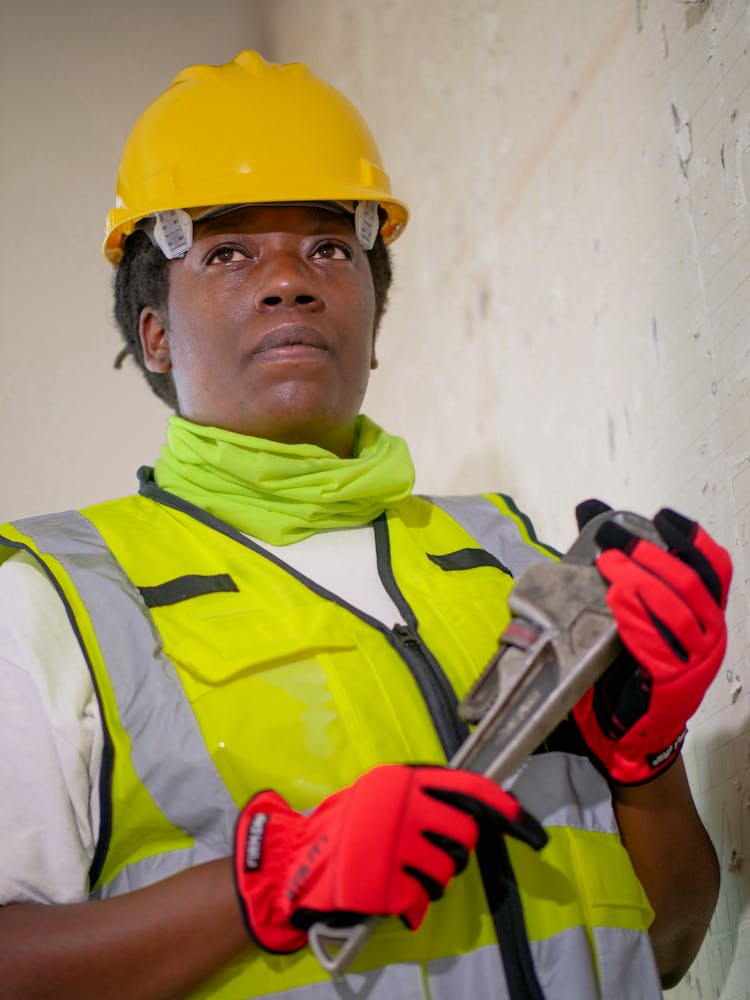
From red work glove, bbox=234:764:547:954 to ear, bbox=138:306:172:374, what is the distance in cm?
81

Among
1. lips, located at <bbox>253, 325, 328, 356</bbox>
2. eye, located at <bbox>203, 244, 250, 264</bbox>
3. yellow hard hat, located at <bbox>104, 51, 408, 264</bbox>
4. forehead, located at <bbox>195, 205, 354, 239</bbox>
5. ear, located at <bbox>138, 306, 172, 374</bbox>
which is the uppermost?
yellow hard hat, located at <bbox>104, 51, 408, 264</bbox>

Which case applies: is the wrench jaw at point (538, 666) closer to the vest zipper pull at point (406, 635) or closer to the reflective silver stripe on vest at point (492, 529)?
the vest zipper pull at point (406, 635)

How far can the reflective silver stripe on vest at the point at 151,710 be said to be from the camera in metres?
1.25

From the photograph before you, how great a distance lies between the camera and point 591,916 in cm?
131

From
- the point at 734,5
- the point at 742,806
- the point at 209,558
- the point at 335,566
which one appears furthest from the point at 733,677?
the point at 734,5

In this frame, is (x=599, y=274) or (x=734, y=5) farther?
(x=599, y=274)

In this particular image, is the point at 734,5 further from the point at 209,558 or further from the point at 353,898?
the point at 353,898

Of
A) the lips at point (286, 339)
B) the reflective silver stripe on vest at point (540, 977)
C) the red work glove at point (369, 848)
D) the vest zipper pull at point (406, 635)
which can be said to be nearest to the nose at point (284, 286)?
the lips at point (286, 339)

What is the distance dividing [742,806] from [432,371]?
1398 millimetres

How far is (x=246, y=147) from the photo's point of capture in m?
1.64

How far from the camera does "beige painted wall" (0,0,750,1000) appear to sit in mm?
1604

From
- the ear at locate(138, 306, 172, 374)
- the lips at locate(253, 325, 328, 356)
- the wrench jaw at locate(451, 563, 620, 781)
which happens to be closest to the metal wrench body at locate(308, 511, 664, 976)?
the wrench jaw at locate(451, 563, 620, 781)

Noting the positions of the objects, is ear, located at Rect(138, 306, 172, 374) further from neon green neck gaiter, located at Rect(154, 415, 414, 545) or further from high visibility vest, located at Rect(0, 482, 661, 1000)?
high visibility vest, located at Rect(0, 482, 661, 1000)

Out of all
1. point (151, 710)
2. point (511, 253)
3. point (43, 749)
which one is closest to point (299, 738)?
point (151, 710)
